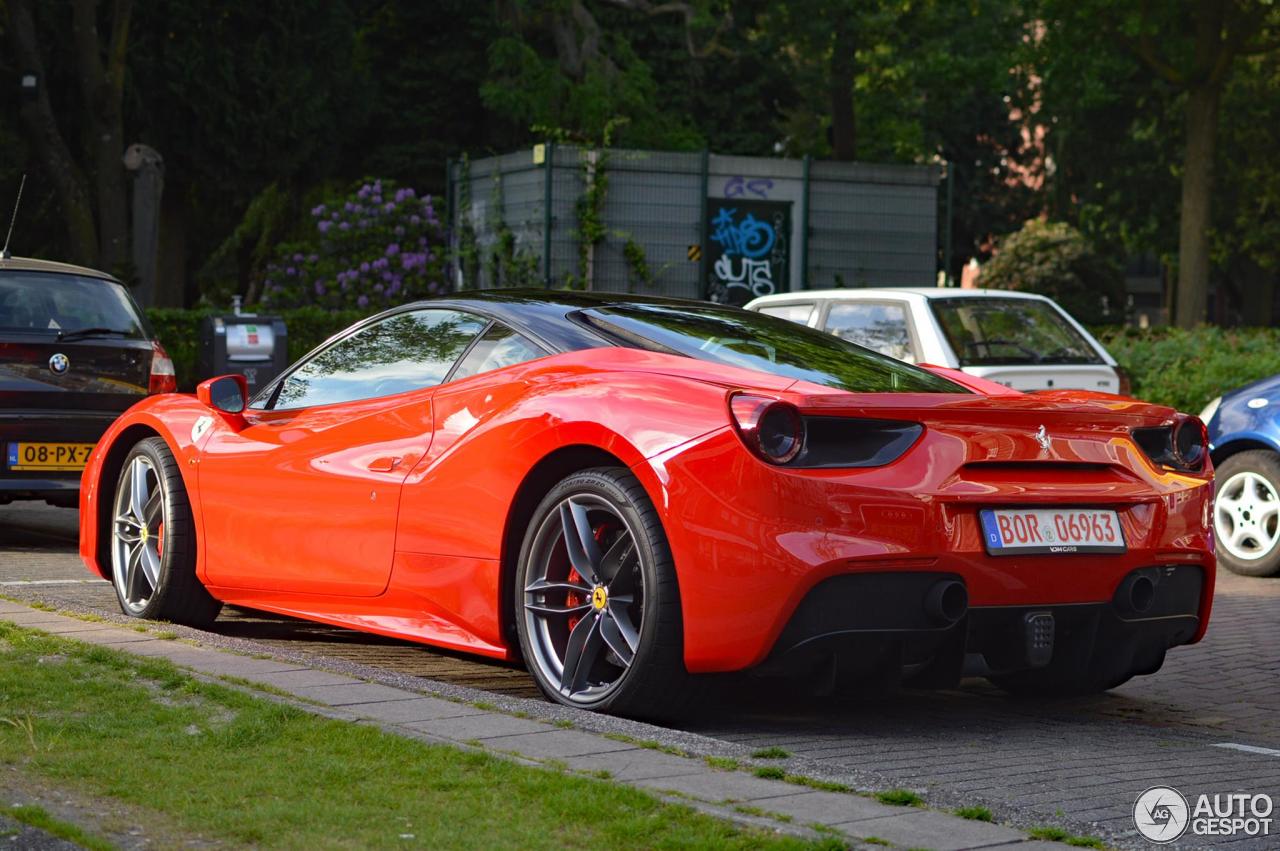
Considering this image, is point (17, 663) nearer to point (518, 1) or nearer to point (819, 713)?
point (819, 713)

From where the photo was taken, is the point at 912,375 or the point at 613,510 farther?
the point at 912,375

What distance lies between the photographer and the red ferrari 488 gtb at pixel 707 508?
17.0 feet

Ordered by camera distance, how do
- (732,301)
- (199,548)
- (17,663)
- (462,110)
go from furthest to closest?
1. (462,110)
2. (732,301)
3. (199,548)
4. (17,663)

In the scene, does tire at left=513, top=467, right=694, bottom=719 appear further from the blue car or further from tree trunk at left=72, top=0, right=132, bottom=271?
tree trunk at left=72, top=0, right=132, bottom=271

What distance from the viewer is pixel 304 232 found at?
33312 millimetres

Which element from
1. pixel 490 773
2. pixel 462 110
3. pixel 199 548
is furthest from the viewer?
pixel 462 110

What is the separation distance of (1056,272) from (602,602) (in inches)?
1184

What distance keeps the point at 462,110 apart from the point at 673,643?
32.4m

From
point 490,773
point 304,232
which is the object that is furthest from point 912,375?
point 304,232

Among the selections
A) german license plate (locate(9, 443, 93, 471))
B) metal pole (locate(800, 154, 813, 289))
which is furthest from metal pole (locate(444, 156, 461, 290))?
german license plate (locate(9, 443, 93, 471))

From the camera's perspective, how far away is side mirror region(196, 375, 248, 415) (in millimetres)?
7199

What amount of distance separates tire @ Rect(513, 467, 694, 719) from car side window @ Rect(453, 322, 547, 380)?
64 centimetres

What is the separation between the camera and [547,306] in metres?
6.39
